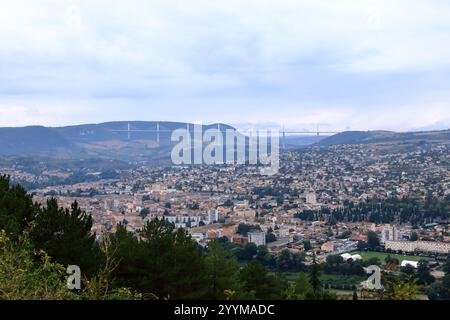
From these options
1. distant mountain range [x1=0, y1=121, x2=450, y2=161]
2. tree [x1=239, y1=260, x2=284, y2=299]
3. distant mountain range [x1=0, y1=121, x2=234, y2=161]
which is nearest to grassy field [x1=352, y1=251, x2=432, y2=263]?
tree [x1=239, y1=260, x2=284, y2=299]

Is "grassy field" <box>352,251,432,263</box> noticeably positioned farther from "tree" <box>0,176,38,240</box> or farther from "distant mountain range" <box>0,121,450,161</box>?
"distant mountain range" <box>0,121,450,161</box>

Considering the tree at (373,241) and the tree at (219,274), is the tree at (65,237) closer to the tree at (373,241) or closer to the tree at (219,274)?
the tree at (219,274)

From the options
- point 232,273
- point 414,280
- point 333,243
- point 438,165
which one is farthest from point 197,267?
point 438,165

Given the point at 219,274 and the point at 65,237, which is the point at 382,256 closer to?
the point at 219,274

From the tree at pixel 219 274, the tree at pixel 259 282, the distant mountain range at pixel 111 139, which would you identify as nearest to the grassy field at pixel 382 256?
the tree at pixel 259 282
